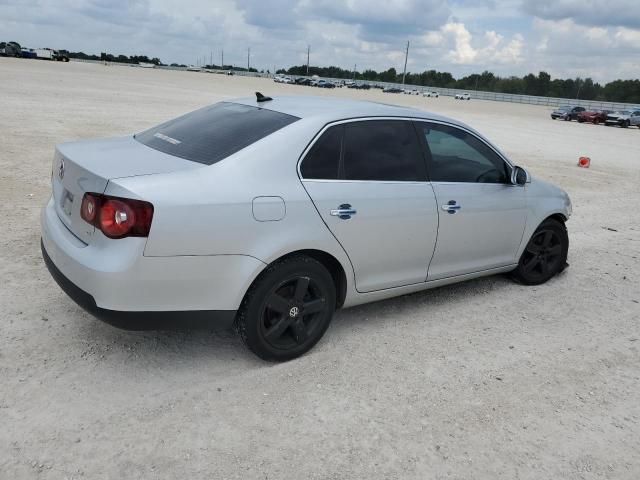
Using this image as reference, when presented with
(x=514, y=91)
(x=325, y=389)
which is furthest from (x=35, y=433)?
(x=514, y=91)

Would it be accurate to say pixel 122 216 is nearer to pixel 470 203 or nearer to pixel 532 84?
pixel 470 203

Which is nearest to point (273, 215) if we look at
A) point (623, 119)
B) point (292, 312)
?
point (292, 312)

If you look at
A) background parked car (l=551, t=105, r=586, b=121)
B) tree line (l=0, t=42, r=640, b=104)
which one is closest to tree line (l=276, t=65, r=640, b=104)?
tree line (l=0, t=42, r=640, b=104)

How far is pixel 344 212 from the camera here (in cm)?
370

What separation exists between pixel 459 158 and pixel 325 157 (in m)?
1.44

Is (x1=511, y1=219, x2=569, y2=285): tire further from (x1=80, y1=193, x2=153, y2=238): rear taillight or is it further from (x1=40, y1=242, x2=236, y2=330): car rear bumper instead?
(x1=80, y1=193, x2=153, y2=238): rear taillight

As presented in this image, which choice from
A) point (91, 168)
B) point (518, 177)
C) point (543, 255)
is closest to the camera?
point (91, 168)

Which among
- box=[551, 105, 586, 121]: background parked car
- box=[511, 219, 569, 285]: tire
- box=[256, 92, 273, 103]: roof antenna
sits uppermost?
box=[256, 92, 273, 103]: roof antenna

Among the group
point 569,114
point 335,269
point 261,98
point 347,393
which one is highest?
point 261,98

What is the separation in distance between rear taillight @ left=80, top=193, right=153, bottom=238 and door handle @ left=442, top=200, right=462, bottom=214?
2.29 metres

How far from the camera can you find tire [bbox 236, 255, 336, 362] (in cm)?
342

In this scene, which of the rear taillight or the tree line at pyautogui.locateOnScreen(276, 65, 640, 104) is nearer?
the rear taillight

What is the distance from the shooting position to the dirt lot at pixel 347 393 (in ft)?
9.25

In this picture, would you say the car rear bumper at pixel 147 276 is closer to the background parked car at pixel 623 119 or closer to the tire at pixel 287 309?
the tire at pixel 287 309
